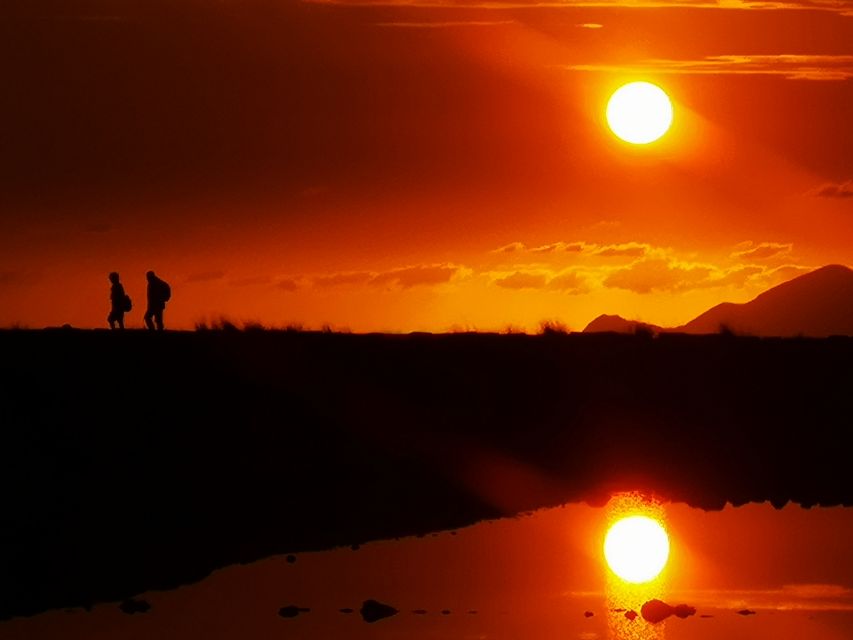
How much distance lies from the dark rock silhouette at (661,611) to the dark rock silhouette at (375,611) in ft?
11.3

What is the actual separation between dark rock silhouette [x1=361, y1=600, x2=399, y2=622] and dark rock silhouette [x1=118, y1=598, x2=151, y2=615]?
2.99 meters

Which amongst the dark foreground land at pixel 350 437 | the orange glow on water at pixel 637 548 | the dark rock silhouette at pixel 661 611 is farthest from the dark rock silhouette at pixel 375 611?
the orange glow on water at pixel 637 548

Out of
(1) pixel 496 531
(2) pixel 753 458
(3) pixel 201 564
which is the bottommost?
(3) pixel 201 564

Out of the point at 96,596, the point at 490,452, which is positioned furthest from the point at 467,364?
the point at 96,596

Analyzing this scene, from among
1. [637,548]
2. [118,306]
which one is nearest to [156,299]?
[118,306]

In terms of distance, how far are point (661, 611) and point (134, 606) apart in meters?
7.26

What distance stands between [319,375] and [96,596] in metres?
15.2

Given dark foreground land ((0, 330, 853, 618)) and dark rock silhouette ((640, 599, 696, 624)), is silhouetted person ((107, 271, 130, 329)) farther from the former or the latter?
dark rock silhouette ((640, 599, 696, 624))

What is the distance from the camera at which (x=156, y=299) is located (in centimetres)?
4288

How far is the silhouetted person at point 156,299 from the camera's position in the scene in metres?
42.4

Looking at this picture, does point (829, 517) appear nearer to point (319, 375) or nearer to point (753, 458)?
point (753, 458)

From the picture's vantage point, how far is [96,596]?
1179 inches

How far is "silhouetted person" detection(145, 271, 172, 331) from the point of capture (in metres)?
42.4

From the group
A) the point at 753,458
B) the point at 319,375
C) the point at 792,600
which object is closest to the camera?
the point at 792,600
